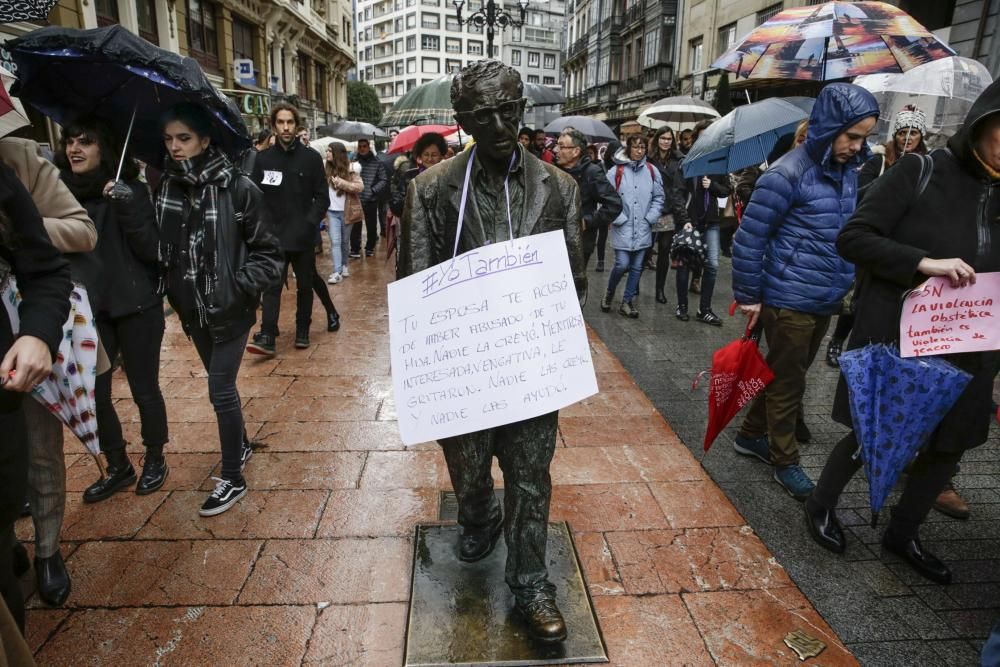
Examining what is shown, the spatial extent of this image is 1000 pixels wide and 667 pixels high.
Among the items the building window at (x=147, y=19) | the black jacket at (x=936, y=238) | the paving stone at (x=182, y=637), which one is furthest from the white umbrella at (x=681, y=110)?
the building window at (x=147, y=19)

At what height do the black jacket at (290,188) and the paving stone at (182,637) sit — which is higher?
the black jacket at (290,188)

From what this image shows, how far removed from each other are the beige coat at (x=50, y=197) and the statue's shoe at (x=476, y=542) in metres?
1.98

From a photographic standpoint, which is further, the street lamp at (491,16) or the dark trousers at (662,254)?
the street lamp at (491,16)

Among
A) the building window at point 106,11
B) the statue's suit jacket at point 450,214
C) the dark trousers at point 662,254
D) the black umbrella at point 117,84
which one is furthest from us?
the building window at point 106,11

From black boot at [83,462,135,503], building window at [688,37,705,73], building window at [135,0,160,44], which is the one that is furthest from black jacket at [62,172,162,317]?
building window at [688,37,705,73]

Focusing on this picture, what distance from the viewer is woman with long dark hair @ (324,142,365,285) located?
28.4 feet

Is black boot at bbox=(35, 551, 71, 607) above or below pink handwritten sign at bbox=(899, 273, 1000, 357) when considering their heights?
below

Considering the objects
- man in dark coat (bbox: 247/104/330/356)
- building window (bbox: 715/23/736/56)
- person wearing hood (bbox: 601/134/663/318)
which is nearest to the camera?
man in dark coat (bbox: 247/104/330/356)

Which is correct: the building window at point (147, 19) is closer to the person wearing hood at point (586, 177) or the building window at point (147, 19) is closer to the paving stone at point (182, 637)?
the person wearing hood at point (586, 177)

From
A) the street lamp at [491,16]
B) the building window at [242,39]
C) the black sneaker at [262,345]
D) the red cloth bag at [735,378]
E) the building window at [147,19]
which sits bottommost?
the black sneaker at [262,345]

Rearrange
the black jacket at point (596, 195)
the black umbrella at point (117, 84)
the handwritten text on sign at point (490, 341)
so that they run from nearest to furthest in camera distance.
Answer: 1. the handwritten text on sign at point (490, 341)
2. the black umbrella at point (117, 84)
3. the black jacket at point (596, 195)

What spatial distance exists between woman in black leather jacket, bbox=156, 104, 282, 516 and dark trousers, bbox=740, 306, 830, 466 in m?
2.65

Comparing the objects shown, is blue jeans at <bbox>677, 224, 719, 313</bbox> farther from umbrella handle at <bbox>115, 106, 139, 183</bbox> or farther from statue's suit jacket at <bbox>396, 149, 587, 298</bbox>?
umbrella handle at <bbox>115, 106, 139, 183</bbox>

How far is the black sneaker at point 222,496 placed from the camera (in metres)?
3.09
